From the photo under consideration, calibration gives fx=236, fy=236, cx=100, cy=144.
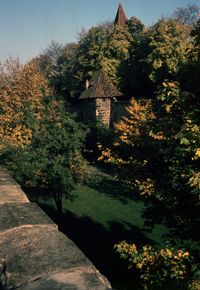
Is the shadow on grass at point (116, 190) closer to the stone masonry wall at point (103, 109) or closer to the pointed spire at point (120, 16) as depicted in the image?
the stone masonry wall at point (103, 109)

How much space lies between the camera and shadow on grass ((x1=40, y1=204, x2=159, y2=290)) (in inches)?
293

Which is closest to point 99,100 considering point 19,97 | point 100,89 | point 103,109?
point 103,109

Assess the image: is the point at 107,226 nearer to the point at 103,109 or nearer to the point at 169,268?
the point at 169,268

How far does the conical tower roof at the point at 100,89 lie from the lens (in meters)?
22.6

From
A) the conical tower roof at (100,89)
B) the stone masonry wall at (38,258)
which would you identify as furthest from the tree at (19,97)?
the stone masonry wall at (38,258)

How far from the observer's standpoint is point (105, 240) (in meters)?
9.48

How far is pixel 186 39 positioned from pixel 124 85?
31.2ft

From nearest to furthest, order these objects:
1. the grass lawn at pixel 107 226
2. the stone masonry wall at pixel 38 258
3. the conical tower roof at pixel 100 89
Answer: the stone masonry wall at pixel 38 258, the grass lawn at pixel 107 226, the conical tower roof at pixel 100 89

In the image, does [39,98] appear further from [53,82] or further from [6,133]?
[53,82]

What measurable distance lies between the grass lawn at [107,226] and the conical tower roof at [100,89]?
10.3m

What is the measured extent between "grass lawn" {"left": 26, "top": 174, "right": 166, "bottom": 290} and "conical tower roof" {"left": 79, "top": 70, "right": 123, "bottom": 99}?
1035cm

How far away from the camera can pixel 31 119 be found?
13.3m

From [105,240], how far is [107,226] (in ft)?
3.85

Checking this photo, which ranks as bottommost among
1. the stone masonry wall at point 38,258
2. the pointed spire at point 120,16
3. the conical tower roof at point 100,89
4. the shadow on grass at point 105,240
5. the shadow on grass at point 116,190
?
the shadow on grass at point 105,240
